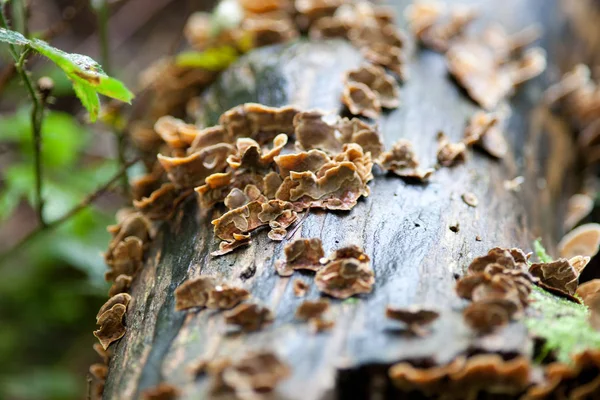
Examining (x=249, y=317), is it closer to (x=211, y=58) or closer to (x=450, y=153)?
(x=450, y=153)

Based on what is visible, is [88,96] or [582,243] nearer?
[88,96]

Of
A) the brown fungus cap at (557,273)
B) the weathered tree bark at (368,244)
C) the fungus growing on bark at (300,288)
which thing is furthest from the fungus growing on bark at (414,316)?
the brown fungus cap at (557,273)

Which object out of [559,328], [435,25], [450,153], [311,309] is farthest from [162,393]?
[435,25]

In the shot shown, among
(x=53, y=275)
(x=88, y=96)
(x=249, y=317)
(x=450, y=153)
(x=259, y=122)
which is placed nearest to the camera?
(x=249, y=317)

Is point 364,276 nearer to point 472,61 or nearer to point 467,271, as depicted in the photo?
point 467,271

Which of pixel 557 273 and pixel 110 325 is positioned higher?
pixel 557 273

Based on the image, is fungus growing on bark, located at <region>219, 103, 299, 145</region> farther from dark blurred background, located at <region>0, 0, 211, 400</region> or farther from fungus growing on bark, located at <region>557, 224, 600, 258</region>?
fungus growing on bark, located at <region>557, 224, 600, 258</region>

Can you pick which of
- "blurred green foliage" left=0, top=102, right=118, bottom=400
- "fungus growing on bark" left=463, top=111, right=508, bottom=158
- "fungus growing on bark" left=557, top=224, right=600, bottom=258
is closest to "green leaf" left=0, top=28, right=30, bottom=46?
"blurred green foliage" left=0, top=102, right=118, bottom=400
